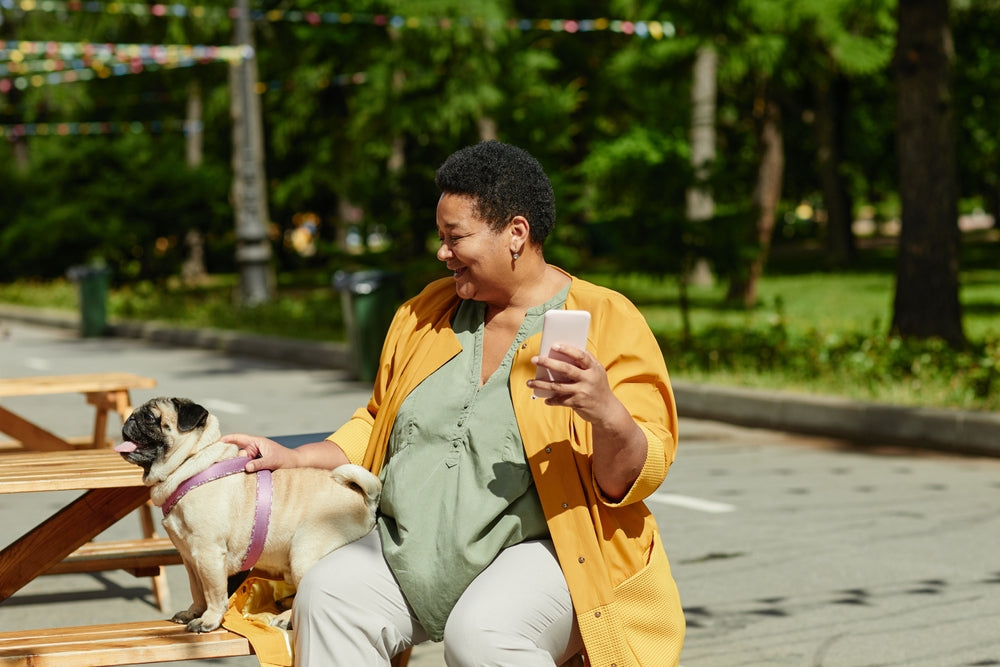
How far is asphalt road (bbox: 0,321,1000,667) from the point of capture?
512cm

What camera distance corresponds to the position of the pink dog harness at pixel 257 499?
342 cm

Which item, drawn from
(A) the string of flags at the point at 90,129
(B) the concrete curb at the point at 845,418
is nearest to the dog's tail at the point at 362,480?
(B) the concrete curb at the point at 845,418

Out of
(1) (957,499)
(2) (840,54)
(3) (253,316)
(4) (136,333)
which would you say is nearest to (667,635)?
(1) (957,499)

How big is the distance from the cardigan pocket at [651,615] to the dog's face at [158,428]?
3.66ft

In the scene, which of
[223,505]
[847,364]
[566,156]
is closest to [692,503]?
[847,364]

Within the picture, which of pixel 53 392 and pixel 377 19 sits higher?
pixel 377 19

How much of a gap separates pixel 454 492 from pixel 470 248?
23.1 inches

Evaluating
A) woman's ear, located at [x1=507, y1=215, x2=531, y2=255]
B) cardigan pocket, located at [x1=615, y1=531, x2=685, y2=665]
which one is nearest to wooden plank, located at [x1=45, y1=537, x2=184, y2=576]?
woman's ear, located at [x1=507, y1=215, x2=531, y2=255]

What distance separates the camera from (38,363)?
17.6 m

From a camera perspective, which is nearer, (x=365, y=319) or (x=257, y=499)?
(x=257, y=499)

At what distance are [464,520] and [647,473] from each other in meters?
0.43

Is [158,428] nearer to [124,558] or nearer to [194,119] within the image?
[124,558]

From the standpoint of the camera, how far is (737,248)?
13977 millimetres

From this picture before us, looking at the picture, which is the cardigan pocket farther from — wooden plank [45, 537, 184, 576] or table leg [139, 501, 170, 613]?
table leg [139, 501, 170, 613]
